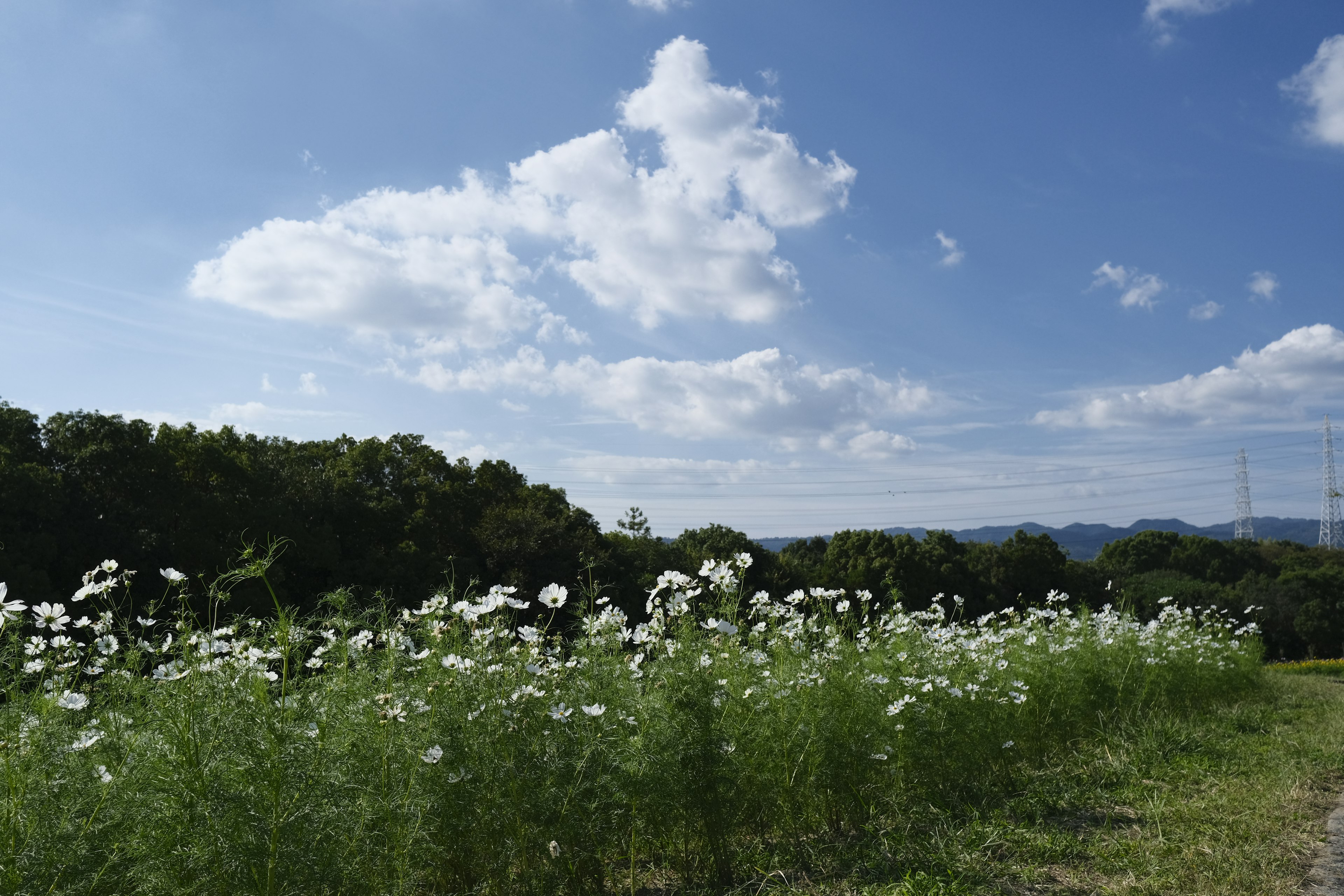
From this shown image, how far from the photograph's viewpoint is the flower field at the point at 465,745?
2254 mm

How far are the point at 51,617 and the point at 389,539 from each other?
1760 cm

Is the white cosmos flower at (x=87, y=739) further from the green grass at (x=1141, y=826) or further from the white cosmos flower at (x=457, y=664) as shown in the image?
the green grass at (x=1141, y=826)

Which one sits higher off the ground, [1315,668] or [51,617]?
[51,617]

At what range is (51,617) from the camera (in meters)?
2.95

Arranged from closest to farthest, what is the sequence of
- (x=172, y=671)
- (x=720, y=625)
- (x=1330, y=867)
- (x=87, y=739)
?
(x=87, y=739) < (x=172, y=671) < (x=720, y=625) < (x=1330, y=867)

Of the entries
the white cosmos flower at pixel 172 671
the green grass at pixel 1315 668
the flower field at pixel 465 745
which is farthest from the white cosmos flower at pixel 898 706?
the green grass at pixel 1315 668

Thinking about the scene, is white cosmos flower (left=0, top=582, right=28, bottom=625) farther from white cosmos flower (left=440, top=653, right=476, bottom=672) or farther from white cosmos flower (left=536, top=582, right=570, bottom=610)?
white cosmos flower (left=536, top=582, right=570, bottom=610)

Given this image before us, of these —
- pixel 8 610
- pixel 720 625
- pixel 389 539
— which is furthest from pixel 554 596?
pixel 389 539

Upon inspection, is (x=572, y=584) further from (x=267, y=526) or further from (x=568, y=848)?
(x=568, y=848)

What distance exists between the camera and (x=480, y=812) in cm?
281

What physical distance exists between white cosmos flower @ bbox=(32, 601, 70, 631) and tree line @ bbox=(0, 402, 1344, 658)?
2.03m

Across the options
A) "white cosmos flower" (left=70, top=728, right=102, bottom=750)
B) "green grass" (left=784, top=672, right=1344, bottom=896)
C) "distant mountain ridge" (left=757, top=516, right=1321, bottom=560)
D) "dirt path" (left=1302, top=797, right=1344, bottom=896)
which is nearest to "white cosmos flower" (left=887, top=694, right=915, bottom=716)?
"green grass" (left=784, top=672, right=1344, bottom=896)

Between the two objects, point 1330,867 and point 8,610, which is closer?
point 8,610

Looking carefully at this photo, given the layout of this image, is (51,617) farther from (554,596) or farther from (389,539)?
(389,539)
